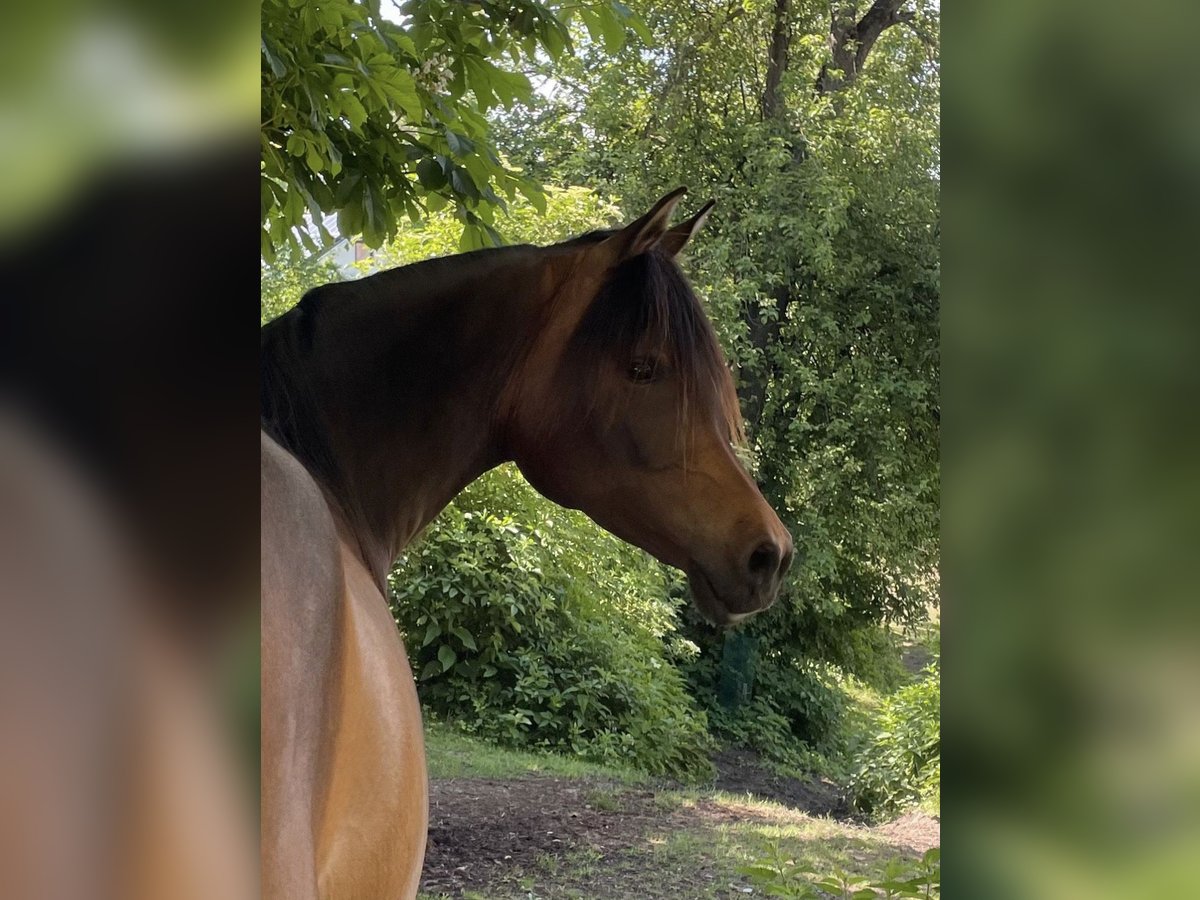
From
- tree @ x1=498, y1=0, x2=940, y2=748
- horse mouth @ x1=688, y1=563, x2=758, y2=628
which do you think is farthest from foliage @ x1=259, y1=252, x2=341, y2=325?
horse mouth @ x1=688, y1=563, x2=758, y2=628

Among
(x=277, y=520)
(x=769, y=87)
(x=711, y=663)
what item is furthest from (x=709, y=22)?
(x=277, y=520)

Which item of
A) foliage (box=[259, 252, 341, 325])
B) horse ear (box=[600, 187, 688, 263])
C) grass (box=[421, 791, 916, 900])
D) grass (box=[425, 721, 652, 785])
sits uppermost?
foliage (box=[259, 252, 341, 325])

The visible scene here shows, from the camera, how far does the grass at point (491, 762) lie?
3.80 m

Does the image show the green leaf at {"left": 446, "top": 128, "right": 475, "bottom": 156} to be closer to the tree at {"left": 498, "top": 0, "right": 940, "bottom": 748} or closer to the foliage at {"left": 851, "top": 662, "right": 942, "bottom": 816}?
the foliage at {"left": 851, "top": 662, "right": 942, "bottom": 816}

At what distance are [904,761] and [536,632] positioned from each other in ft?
5.38

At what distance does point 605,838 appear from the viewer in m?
3.48

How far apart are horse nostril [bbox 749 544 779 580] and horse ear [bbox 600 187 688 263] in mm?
295

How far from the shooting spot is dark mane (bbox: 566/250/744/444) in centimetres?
96

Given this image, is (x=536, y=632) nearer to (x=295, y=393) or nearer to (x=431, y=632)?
(x=431, y=632)
